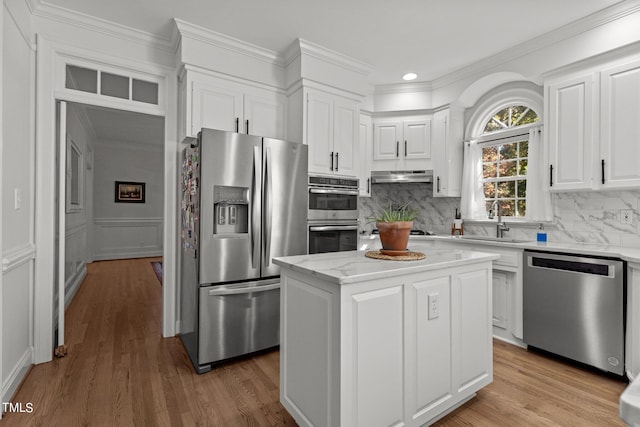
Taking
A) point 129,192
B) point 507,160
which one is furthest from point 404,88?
point 129,192

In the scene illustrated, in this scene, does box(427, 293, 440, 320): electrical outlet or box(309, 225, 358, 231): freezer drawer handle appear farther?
box(309, 225, 358, 231): freezer drawer handle

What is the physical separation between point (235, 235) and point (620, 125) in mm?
3227

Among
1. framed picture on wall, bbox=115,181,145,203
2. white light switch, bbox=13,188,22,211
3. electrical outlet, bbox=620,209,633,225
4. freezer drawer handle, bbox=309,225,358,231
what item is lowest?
freezer drawer handle, bbox=309,225,358,231

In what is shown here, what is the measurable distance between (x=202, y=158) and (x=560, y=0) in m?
3.07

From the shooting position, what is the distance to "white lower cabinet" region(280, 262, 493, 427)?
147 cm

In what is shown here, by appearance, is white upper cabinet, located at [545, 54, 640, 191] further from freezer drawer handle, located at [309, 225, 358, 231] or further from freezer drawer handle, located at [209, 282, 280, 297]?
freezer drawer handle, located at [209, 282, 280, 297]

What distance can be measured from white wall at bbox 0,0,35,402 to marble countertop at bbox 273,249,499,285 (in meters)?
1.80

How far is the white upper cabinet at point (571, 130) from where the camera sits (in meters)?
2.80

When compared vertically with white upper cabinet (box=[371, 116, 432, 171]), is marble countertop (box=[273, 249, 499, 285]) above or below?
below

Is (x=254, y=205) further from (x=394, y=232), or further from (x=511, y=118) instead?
(x=511, y=118)

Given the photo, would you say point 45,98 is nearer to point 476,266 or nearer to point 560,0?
point 476,266

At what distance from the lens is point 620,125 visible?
8.61 feet

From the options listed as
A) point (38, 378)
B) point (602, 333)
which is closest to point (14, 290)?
point (38, 378)

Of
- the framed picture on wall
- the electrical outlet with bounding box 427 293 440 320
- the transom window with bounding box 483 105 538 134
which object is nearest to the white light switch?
the electrical outlet with bounding box 427 293 440 320
